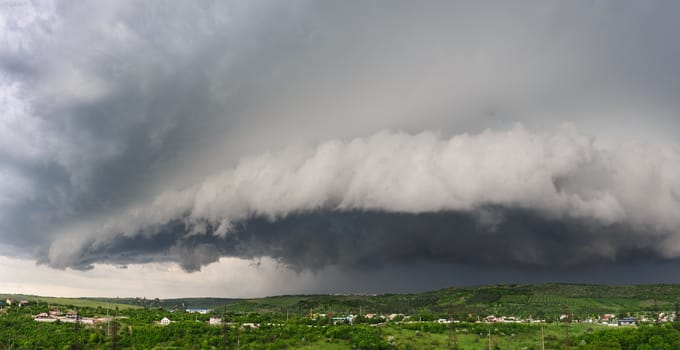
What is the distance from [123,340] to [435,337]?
9839 cm

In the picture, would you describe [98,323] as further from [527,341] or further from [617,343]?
[617,343]

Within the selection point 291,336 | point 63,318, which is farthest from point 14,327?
point 291,336

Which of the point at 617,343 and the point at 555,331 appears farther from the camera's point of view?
the point at 555,331

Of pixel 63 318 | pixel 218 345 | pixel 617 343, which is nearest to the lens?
pixel 617 343

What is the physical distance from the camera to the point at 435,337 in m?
166

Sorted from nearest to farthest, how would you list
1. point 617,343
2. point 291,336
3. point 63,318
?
1. point 617,343
2. point 291,336
3. point 63,318

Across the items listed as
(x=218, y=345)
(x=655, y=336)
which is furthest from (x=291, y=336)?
(x=655, y=336)

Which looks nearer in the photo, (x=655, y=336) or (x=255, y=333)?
(x=655, y=336)

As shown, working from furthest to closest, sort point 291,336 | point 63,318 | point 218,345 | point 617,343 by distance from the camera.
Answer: point 63,318, point 291,336, point 218,345, point 617,343

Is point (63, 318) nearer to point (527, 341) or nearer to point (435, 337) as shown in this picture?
point (435, 337)

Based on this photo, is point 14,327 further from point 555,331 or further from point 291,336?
point 555,331

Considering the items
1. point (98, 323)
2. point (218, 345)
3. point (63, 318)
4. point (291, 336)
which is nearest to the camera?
point (218, 345)

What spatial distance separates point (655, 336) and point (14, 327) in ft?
642

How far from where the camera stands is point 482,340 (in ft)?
538
